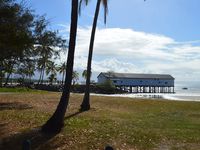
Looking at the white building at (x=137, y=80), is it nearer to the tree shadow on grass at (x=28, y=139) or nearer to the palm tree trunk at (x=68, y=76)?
the palm tree trunk at (x=68, y=76)

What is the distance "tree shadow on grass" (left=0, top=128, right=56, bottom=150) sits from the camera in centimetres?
1478

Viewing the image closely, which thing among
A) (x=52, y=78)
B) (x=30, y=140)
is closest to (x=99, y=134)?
(x=30, y=140)

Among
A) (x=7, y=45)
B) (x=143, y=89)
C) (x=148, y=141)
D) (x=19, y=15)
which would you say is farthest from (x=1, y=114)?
(x=143, y=89)

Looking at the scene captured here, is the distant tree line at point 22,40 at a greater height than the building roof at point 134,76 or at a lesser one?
lesser

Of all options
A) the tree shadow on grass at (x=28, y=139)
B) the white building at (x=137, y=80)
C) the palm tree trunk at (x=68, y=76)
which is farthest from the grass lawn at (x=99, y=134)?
the white building at (x=137, y=80)

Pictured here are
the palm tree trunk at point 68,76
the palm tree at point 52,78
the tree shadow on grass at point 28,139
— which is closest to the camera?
the tree shadow on grass at point 28,139

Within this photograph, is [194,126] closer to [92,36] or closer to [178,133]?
[178,133]

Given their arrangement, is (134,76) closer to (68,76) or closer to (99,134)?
(68,76)

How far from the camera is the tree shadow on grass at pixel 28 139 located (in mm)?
14781

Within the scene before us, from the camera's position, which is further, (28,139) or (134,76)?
(134,76)

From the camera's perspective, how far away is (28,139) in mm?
15367

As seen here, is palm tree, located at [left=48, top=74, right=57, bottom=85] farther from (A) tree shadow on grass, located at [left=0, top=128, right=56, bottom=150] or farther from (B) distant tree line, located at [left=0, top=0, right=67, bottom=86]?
(A) tree shadow on grass, located at [left=0, top=128, right=56, bottom=150]

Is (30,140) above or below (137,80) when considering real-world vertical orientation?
below

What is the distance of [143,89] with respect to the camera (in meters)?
146
